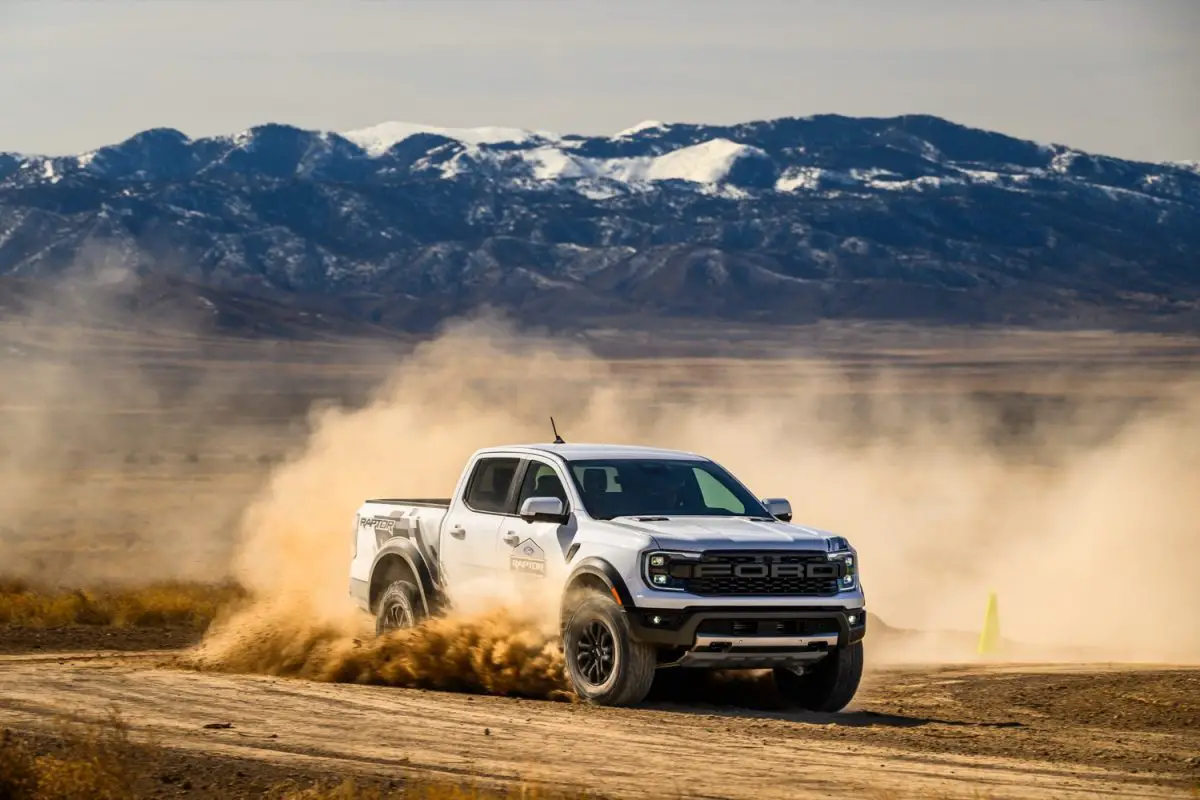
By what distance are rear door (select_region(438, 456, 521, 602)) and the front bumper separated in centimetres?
199

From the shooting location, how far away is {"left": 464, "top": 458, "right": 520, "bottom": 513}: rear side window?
14.7 m

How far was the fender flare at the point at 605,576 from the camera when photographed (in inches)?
508

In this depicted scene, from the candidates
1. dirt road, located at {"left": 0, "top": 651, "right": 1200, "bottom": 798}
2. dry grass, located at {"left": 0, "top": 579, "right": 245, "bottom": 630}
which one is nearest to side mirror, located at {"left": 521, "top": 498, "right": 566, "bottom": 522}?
dirt road, located at {"left": 0, "top": 651, "right": 1200, "bottom": 798}

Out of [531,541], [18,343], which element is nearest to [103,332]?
[18,343]

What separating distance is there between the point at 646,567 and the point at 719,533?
0.63 meters

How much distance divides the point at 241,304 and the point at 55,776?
176 meters

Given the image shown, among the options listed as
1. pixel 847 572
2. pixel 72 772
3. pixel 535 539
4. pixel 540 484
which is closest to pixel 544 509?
pixel 535 539

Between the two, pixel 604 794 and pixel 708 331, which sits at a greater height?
pixel 708 331

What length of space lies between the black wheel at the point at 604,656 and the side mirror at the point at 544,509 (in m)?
0.67

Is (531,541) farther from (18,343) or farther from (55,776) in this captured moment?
(18,343)

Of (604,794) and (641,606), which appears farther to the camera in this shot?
(641,606)

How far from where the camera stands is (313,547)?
65.3 ft

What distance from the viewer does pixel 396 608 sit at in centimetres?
1544

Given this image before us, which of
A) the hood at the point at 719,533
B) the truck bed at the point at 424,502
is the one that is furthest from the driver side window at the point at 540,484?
the truck bed at the point at 424,502
